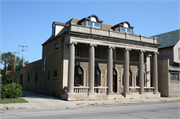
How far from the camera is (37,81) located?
29.3 metres

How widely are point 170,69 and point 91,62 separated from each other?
13.3 meters

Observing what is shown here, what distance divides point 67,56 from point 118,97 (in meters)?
7.65

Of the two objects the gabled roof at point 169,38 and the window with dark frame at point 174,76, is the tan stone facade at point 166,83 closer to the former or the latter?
the window with dark frame at point 174,76

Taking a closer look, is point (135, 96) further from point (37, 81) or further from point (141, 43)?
point (37, 81)

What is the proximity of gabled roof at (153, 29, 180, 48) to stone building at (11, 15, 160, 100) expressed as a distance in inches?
199

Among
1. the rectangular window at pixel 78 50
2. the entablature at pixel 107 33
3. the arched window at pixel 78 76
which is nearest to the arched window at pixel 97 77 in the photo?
the arched window at pixel 78 76

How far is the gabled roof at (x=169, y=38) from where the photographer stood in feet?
104

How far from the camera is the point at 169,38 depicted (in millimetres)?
33500

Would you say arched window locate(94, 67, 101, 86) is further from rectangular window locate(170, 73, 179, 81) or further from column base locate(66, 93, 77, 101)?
rectangular window locate(170, 73, 179, 81)

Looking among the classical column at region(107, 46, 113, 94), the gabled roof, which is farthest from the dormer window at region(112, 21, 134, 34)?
the gabled roof

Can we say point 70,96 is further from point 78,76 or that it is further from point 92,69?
point 78,76

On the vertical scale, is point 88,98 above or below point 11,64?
below

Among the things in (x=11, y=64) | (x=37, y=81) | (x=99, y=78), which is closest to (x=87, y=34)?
(x=99, y=78)

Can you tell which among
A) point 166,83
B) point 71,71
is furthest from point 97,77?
point 166,83
